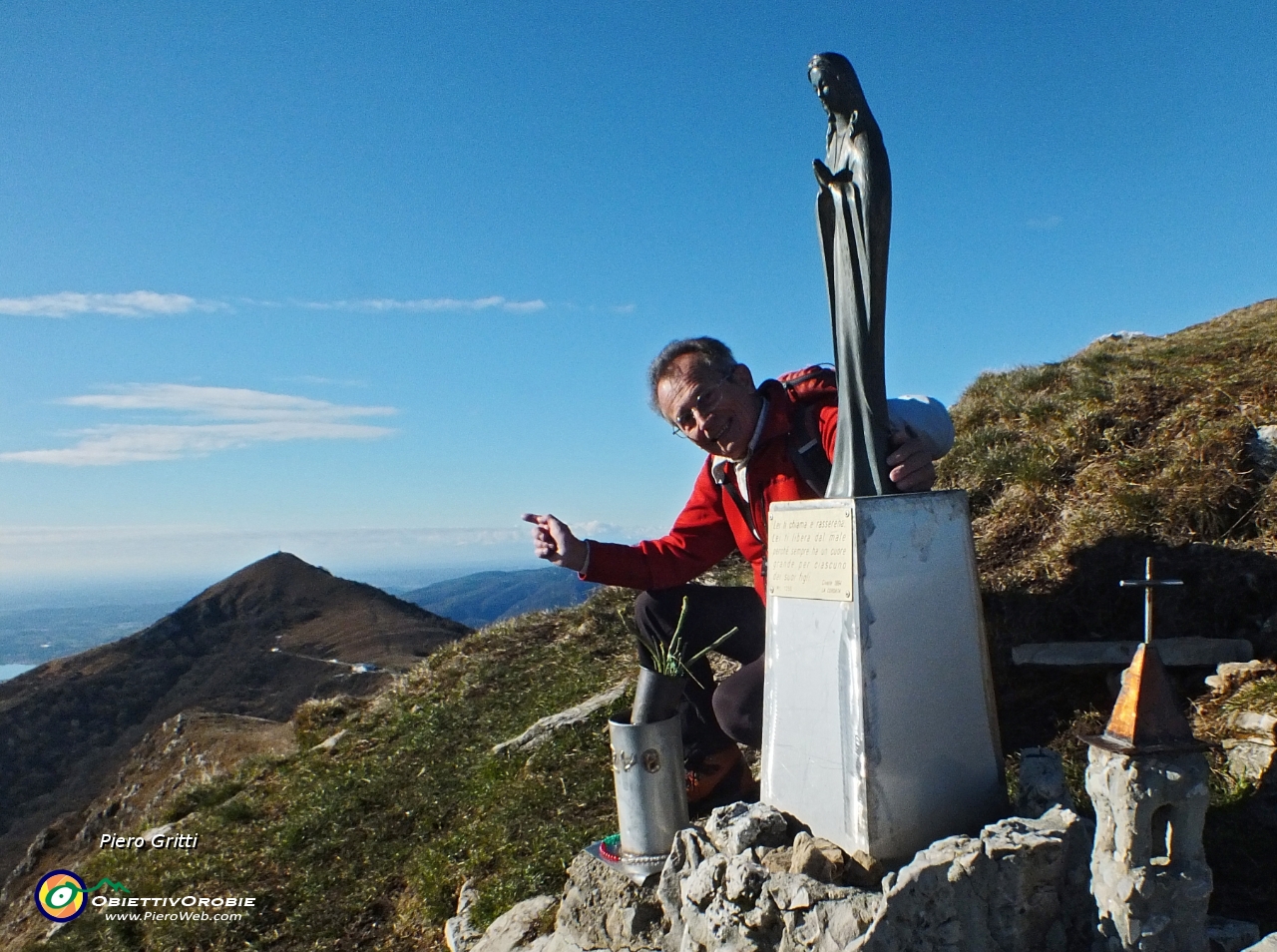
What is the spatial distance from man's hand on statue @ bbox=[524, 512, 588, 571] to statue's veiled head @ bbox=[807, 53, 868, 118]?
2.36 meters

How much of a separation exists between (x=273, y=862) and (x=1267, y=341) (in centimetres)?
879

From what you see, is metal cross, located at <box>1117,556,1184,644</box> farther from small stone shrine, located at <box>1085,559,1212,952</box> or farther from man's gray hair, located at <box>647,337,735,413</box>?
man's gray hair, located at <box>647,337,735,413</box>

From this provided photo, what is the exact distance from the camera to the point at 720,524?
4.89m

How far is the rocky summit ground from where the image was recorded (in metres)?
4.93

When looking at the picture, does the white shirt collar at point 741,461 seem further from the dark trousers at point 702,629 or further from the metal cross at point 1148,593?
the metal cross at point 1148,593

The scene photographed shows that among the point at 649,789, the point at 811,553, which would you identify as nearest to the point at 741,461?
the point at 811,553

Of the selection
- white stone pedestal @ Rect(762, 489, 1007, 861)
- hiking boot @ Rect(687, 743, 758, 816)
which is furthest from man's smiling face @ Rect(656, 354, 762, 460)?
hiking boot @ Rect(687, 743, 758, 816)

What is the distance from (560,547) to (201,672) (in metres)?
15.5

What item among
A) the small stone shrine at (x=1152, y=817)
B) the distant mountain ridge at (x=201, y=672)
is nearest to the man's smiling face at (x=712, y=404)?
the small stone shrine at (x=1152, y=817)

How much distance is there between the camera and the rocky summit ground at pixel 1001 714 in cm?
493

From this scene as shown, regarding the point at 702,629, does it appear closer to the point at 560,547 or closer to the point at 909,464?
the point at 560,547

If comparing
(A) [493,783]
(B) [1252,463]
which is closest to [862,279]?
(B) [1252,463]

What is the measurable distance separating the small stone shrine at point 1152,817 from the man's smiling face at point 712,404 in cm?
197

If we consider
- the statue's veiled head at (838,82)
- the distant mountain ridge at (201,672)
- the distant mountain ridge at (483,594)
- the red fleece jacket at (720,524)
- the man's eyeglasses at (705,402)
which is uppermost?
the statue's veiled head at (838,82)
